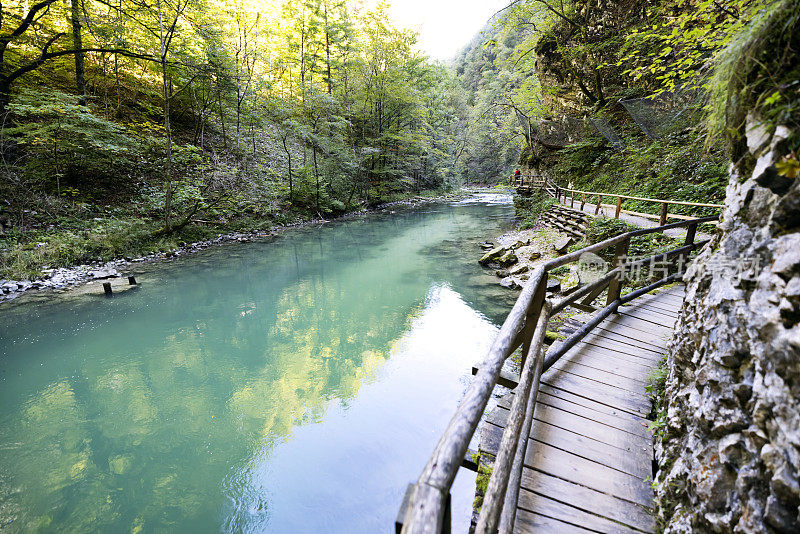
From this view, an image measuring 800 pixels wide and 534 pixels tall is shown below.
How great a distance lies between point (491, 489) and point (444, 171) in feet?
119

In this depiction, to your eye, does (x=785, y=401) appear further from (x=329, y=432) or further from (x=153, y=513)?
(x=153, y=513)

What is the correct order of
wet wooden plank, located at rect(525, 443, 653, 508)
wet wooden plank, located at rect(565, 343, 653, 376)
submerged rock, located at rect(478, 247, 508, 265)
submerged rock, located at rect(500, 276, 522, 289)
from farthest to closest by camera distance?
submerged rock, located at rect(478, 247, 508, 265) → submerged rock, located at rect(500, 276, 522, 289) → wet wooden plank, located at rect(565, 343, 653, 376) → wet wooden plank, located at rect(525, 443, 653, 508)

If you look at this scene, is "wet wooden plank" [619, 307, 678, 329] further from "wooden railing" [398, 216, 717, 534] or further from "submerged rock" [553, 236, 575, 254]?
"submerged rock" [553, 236, 575, 254]

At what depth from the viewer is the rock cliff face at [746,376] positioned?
1220 mm

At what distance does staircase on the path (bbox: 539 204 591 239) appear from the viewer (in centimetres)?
1059

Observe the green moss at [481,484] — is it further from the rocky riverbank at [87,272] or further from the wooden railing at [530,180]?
the wooden railing at [530,180]

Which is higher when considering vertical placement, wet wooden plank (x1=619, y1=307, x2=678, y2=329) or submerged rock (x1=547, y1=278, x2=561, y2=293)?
wet wooden plank (x1=619, y1=307, x2=678, y2=329)

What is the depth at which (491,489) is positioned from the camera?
156 centimetres

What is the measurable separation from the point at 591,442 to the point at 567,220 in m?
11.0

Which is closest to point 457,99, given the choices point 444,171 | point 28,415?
point 444,171

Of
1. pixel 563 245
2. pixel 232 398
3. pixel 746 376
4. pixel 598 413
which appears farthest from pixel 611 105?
pixel 232 398

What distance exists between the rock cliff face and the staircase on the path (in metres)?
8.85

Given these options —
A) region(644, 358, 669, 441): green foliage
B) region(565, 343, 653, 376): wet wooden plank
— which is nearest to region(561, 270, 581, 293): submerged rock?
region(565, 343, 653, 376): wet wooden plank

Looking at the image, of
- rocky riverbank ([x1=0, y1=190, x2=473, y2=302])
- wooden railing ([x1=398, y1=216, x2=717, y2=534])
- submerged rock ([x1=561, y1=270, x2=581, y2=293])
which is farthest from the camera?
rocky riverbank ([x1=0, y1=190, x2=473, y2=302])
